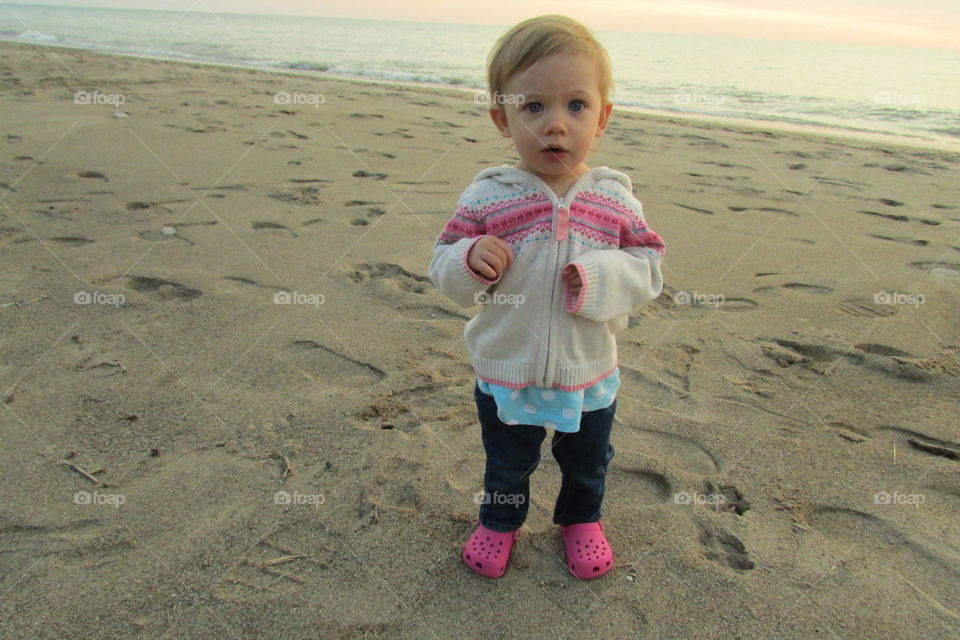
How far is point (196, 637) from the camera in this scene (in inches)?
62.4

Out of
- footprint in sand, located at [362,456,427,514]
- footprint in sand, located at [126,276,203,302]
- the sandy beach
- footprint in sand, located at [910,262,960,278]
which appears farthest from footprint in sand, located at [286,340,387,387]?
footprint in sand, located at [910,262,960,278]

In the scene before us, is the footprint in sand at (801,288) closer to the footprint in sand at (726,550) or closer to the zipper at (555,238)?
the footprint in sand at (726,550)

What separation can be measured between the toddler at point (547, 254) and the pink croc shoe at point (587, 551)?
0.74 feet

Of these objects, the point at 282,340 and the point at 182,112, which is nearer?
the point at 282,340

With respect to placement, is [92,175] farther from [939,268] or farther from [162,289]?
[939,268]

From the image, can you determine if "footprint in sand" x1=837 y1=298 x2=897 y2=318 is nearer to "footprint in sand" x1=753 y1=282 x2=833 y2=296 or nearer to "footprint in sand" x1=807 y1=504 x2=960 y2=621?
"footprint in sand" x1=753 y1=282 x2=833 y2=296

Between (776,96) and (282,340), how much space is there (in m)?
12.6

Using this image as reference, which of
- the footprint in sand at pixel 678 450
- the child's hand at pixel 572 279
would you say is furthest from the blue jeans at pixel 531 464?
the footprint in sand at pixel 678 450

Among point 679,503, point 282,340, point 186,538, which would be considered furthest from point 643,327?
point 186,538

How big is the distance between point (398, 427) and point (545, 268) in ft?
3.32

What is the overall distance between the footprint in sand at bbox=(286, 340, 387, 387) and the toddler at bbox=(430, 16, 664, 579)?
99 cm

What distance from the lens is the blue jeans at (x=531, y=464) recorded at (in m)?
1.76

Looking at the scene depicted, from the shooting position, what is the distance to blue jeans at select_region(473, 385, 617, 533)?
5.78ft

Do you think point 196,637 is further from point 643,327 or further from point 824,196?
point 824,196
